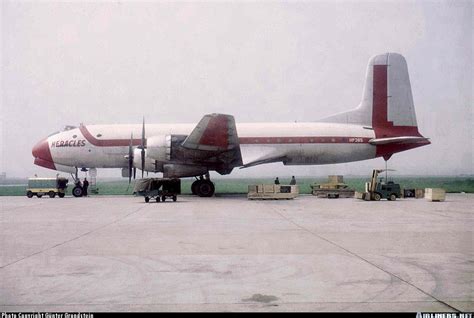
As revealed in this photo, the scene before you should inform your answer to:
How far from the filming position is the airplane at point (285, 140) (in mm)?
26188

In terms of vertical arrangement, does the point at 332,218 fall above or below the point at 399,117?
below

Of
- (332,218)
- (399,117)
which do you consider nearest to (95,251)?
(332,218)

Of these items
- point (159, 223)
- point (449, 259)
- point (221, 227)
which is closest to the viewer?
point (449, 259)

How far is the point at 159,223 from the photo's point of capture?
1312cm

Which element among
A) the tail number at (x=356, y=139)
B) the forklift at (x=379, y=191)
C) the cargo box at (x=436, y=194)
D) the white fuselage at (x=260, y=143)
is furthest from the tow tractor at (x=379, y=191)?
the white fuselage at (x=260, y=143)

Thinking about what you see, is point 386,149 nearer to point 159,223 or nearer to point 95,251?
point 159,223

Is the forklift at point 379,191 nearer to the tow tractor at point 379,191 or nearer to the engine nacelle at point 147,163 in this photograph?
the tow tractor at point 379,191

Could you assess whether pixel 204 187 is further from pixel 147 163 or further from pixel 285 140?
pixel 285 140

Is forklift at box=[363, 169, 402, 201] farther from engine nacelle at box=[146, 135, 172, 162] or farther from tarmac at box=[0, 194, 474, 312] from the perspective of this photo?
engine nacelle at box=[146, 135, 172, 162]

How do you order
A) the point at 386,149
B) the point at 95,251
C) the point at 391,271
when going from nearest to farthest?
1. the point at 391,271
2. the point at 95,251
3. the point at 386,149

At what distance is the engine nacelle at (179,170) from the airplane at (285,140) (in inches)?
2.2

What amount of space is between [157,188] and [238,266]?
16.2m

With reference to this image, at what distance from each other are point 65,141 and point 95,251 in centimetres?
2176

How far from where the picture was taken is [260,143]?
2720cm
